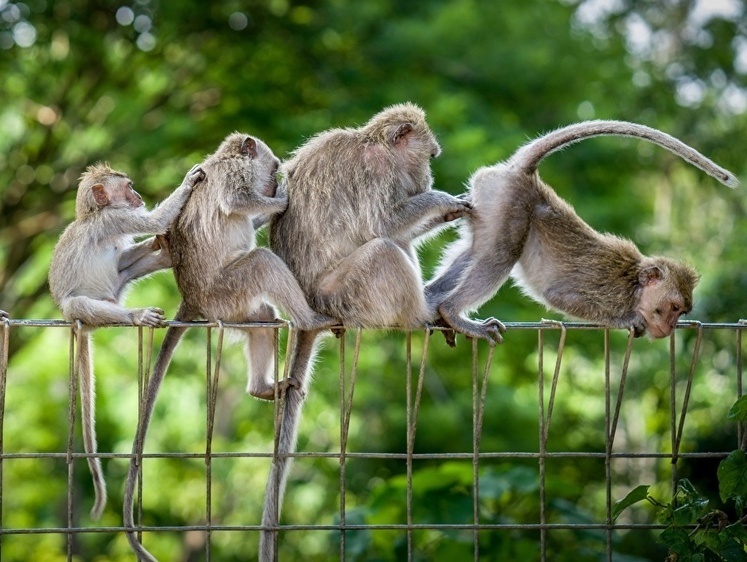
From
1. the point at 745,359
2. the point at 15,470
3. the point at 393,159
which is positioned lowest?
the point at 15,470

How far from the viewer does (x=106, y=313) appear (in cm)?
523

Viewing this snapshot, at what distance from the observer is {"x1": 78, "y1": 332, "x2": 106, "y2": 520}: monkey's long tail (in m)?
5.05

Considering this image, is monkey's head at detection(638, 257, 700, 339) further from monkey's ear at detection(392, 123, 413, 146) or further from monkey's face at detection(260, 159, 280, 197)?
monkey's face at detection(260, 159, 280, 197)

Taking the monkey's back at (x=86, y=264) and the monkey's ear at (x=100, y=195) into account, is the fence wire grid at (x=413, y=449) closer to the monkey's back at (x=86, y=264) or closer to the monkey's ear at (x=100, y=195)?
the monkey's back at (x=86, y=264)

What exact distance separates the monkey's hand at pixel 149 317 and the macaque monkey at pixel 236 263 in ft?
0.89

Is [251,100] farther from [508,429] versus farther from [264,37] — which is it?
[508,429]

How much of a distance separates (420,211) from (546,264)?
3.17 ft

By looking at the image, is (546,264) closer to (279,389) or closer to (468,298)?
(468,298)

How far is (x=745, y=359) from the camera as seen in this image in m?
12.9

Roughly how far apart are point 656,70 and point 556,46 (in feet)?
15.8

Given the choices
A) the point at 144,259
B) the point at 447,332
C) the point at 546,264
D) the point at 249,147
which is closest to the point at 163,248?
the point at 144,259

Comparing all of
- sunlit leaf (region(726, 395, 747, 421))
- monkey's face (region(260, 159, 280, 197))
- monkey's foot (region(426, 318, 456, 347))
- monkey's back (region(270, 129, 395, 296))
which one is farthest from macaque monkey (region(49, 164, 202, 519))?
sunlit leaf (region(726, 395, 747, 421))

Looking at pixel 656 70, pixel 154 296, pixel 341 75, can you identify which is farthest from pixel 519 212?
pixel 656 70

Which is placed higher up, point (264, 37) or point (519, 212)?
point (264, 37)
